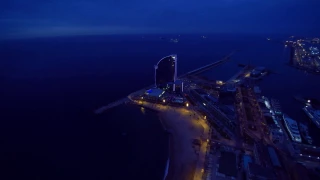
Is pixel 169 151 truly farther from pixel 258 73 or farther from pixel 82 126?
pixel 258 73

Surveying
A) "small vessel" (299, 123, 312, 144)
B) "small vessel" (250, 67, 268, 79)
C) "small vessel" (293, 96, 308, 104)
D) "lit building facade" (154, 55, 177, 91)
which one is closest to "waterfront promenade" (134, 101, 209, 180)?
A: "lit building facade" (154, 55, 177, 91)

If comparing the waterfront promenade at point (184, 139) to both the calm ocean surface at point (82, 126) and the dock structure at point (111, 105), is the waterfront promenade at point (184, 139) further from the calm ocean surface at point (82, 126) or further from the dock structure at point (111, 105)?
the dock structure at point (111, 105)

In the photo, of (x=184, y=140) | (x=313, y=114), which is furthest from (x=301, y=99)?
(x=184, y=140)

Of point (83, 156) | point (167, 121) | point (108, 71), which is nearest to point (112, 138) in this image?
point (83, 156)

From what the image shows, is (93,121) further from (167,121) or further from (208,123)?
(208,123)

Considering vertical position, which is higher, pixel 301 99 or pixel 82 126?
pixel 301 99

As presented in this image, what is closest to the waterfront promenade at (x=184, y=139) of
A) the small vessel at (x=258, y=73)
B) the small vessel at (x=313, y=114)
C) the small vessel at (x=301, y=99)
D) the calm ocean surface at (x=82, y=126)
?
the calm ocean surface at (x=82, y=126)
